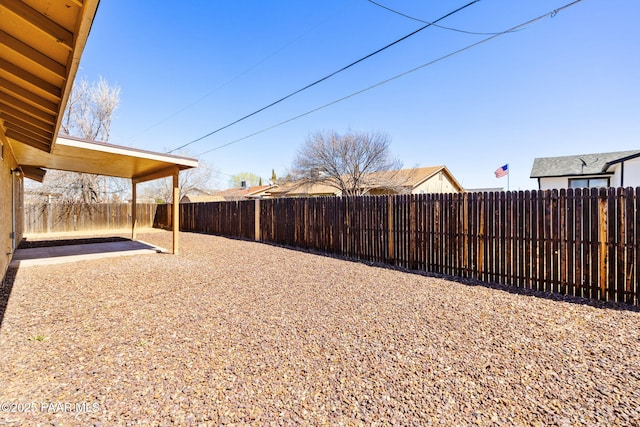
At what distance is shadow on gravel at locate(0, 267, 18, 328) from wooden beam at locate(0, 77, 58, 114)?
9.05 ft

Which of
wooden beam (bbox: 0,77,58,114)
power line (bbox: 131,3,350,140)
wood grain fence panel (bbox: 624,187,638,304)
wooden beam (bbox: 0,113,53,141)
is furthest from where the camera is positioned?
power line (bbox: 131,3,350,140)

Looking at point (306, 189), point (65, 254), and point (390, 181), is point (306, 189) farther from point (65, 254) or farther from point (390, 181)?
point (65, 254)

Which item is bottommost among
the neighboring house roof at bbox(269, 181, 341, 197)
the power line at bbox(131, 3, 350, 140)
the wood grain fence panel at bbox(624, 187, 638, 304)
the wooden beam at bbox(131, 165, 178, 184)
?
the wood grain fence panel at bbox(624, 187, 638, 304)

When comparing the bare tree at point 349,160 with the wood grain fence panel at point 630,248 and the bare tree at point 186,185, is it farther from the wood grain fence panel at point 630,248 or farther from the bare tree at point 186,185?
the wood grain fence panel at point 630,248

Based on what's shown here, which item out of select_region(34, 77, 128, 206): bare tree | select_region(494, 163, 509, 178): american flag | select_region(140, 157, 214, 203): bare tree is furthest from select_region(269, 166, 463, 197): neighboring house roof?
select_region(34, 77, 128, 206): bare tree

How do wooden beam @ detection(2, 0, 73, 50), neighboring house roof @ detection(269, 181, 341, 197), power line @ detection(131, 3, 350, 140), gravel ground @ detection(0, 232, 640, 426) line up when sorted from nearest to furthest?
1. gravel ground @ detection(0, 232, 640, 426)
2. wooden beam @ detection(2, 0, 73, 50)
3. power line @ detection(131, 3, 350, 140)
4. neighboring house roof @ detection(269, 181, 341, 197)

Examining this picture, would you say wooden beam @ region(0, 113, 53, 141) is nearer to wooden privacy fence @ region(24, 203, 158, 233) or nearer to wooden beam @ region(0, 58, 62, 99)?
wooden beam @ region(0, 58, 62, 99)

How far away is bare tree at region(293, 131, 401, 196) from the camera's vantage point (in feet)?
64.3

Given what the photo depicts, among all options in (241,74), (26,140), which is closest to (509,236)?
(26,140)

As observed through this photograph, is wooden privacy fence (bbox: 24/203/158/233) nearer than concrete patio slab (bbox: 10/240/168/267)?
No

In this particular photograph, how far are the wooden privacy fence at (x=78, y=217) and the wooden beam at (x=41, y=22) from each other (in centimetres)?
1636

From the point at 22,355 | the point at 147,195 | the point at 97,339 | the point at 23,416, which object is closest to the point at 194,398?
the point at 23,416

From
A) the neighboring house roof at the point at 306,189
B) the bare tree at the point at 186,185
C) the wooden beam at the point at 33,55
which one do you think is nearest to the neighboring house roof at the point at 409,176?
the neighboring house roof at the point at 306,189

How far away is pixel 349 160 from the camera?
19.9m
